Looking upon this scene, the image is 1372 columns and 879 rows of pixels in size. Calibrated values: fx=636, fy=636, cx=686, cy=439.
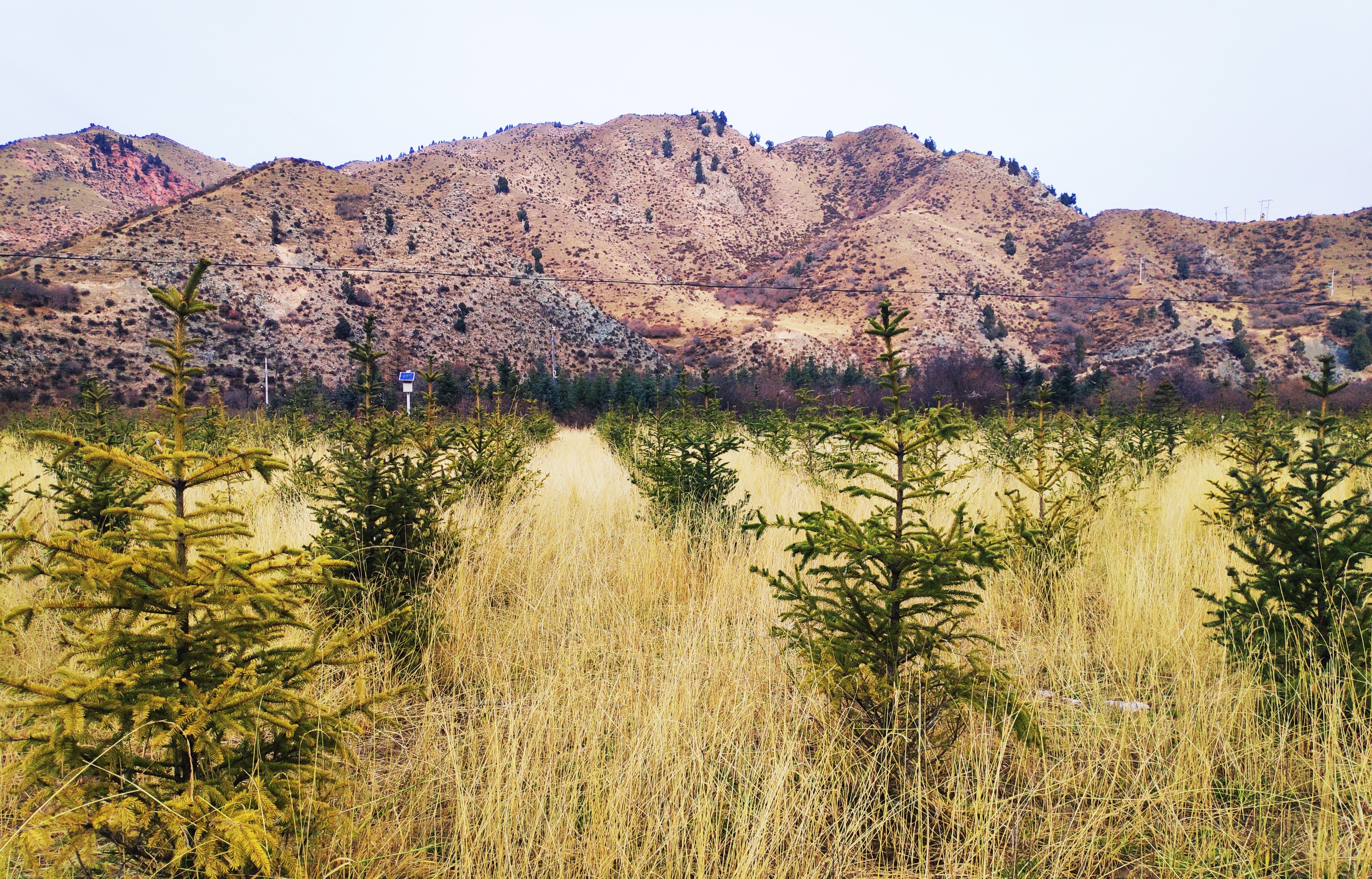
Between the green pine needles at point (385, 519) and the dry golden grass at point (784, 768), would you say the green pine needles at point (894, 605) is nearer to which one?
the dry golden grass at point (784, 768)

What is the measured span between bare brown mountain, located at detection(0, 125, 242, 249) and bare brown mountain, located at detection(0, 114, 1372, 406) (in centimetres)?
2400

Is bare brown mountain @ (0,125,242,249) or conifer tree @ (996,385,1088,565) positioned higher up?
bare brown mountain @ (0,125,242,249)

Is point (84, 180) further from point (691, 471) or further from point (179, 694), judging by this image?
point (179, 694)

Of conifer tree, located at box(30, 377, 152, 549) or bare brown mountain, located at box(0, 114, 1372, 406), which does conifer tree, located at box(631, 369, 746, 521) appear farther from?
bare brown mountain, located at box(0, 114, 1372, 406)

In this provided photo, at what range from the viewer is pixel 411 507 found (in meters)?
4.03

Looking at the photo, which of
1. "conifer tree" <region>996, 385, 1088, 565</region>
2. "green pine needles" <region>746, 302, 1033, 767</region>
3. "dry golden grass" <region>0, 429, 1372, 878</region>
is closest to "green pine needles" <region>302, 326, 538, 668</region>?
"dry golden grass" <region>0, 429, 1372, 878</region>

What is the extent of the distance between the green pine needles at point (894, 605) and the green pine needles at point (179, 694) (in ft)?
5.25

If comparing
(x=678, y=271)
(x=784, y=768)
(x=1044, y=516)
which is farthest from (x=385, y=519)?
(x=678, y=271)

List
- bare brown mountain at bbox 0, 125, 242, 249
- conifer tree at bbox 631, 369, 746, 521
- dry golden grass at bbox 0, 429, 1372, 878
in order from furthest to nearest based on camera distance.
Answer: bare brown mountain at bbox 0, 125, 242, 249 → conifer tree at bbox 631, 369, 746, 521 → dry golden grass at bbox 0, 429, 1372, 878

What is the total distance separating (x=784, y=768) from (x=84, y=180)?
129 meters

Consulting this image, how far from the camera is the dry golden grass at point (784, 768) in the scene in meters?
2.09

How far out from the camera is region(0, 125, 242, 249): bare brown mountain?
73.1 metres

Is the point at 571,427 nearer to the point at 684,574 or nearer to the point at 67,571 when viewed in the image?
the point at 684,574

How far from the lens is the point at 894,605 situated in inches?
96.9
